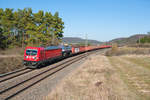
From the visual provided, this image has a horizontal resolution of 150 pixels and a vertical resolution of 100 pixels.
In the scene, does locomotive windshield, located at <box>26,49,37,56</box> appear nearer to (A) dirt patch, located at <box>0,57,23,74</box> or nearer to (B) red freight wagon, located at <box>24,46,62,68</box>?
(B) red freight wagon, located at <box>24,46,62,68</box>

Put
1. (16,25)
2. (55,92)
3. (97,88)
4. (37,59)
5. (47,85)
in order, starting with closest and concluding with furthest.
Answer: (55,92), (97,88), (47,85), (37,59), (16,25)

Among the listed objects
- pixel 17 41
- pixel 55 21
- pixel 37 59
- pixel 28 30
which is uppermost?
pixel 55 21

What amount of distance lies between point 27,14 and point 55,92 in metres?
39.6

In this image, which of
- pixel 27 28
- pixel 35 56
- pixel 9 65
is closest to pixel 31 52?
pixel 35 56

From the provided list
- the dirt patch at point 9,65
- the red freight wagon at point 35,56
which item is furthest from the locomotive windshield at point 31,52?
the dirt patch at point 9,65

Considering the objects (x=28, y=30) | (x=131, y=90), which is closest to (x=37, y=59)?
(x=131, y=90)

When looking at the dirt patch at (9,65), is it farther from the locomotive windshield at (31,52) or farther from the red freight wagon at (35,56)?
the locomotive windshield at (31,52)

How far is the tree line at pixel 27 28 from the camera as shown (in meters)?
41.2

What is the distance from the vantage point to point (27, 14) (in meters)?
44.7

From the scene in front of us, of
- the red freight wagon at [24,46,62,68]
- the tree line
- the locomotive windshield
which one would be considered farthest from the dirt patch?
the tree line

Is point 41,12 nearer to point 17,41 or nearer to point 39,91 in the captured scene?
point 17,41

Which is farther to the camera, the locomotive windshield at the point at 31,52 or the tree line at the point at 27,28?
the tree line at the point at 27,28

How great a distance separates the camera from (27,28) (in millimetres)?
43844

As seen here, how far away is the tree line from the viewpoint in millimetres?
41219
